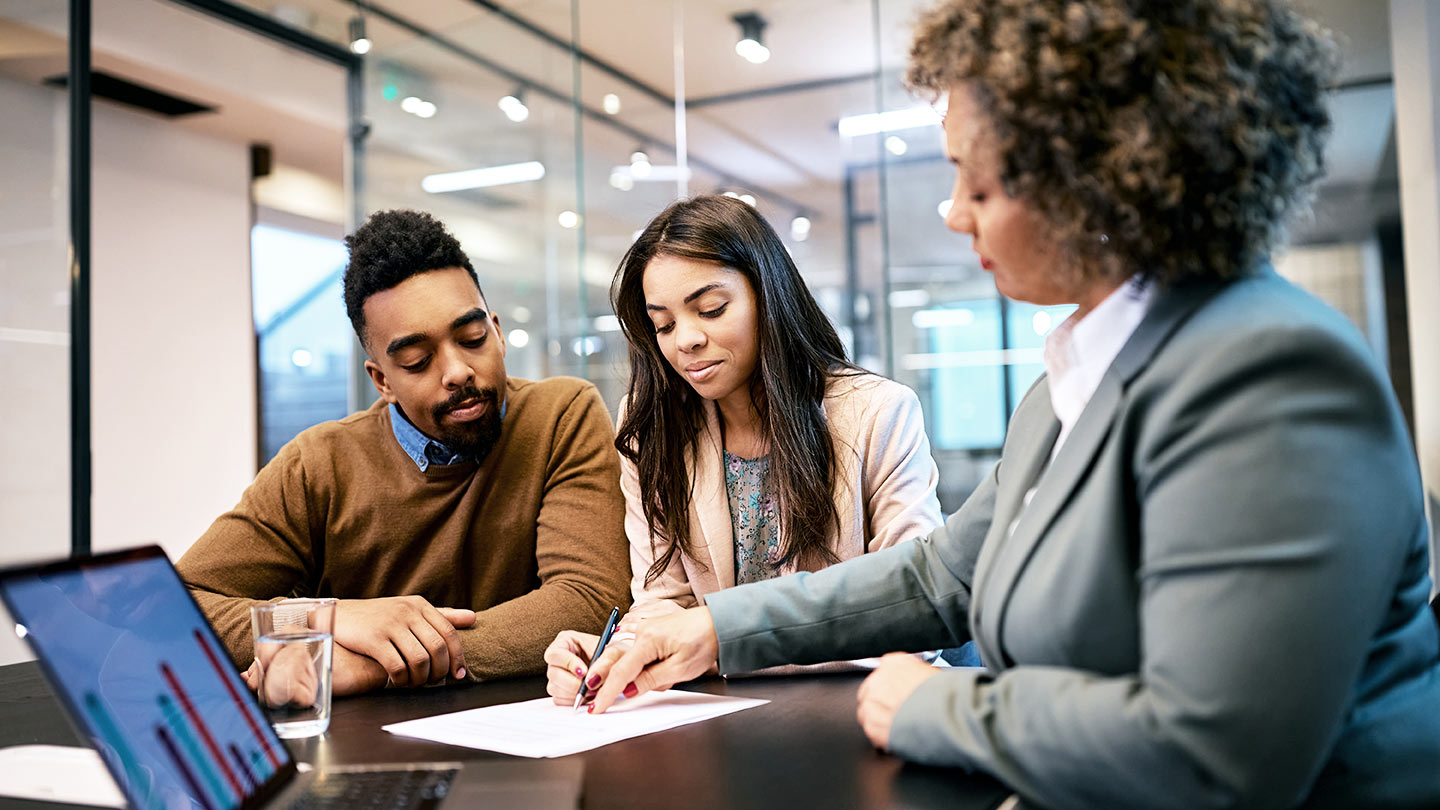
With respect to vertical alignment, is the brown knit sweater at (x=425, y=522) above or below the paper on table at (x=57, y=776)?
above

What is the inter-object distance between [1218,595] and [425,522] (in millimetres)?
1325

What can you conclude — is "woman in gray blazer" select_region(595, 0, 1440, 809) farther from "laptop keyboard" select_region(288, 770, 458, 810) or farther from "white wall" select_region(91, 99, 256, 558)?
"white wall" select_region(91, 99, 256, 558)

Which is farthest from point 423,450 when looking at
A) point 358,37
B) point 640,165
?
point 640,165

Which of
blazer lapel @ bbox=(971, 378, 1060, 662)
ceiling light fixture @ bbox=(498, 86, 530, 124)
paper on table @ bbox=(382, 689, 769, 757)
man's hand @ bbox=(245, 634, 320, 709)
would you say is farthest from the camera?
ceiling light fixture @ bbox=(498, 86, 530, 124)

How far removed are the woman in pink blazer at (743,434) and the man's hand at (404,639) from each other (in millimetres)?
361

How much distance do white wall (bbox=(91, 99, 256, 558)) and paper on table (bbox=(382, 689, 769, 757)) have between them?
442 centimetres

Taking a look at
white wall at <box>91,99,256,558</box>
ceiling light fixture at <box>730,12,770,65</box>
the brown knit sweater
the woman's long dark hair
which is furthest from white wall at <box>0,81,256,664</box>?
the woman's long dark hair

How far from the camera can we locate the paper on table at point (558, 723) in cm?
96

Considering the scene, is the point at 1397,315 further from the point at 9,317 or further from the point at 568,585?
the point at 9,317

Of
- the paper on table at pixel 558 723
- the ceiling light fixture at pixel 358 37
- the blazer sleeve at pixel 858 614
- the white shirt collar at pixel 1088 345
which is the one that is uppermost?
the ceiling light fixture at pixel 358 37

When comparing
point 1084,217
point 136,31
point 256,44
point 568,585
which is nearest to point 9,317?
point 136,31

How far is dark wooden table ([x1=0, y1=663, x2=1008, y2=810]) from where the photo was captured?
2.54 feet

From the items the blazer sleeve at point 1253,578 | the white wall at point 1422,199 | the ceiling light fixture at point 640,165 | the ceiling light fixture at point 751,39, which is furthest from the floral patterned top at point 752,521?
the ceiling light fixture at point 640,165

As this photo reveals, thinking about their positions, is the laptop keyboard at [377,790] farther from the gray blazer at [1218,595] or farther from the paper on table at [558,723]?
the gray blazer at [1218,595]
